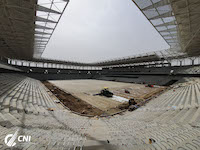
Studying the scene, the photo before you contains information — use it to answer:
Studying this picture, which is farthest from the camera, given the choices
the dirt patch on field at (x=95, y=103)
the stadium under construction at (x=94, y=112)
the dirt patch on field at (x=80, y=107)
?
the dirt patch on field at (x=95, y=103)

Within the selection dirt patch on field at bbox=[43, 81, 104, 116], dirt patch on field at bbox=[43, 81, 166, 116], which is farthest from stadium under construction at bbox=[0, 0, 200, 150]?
dirt patch on field at bbox=[43, 81, 166, 116]

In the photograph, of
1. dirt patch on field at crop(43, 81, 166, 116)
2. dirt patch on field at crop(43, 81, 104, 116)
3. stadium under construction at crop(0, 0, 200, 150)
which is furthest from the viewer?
dirt patch on field at crop(43, 81, 166, 116)

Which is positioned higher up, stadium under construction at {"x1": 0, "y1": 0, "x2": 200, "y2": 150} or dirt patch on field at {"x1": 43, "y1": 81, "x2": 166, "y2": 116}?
stadium under construction at {"x1": 0, "y1": 0, "x2": 200, "y2": 150}

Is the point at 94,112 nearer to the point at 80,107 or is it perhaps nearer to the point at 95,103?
the point at 80,107

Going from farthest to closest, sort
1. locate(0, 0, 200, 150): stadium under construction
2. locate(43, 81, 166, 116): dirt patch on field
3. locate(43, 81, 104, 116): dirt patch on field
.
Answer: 1. locate(43, 81, 166, 116): dirt patch on field
2. locate(43, 81, 104, 116): dirt patch on field
3. locate(0, 0, 200, 150): stadium under construction

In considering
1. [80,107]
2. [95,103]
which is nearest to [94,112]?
[80,107]

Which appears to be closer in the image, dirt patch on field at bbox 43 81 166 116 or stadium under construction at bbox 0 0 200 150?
stadium under construction at bbox 0 0 200 150

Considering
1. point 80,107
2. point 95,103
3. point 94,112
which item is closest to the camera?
point 94,112

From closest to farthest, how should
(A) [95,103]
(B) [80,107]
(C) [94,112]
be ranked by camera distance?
(C) [94,112] → (B) [80,107] → (A) [95,103]

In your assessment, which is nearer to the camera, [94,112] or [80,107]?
[94,112]

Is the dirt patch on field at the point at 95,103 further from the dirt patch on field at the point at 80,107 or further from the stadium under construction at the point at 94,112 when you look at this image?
the stadium under construction at the point at 94,112

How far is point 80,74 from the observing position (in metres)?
70.3

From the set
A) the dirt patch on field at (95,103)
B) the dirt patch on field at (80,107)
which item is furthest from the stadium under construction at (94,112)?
the dirt patch on field at (95,103)

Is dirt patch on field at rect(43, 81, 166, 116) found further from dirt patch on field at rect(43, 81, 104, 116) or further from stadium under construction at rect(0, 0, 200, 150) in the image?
stadium under construction at rect(0, 0, 200, 150)
